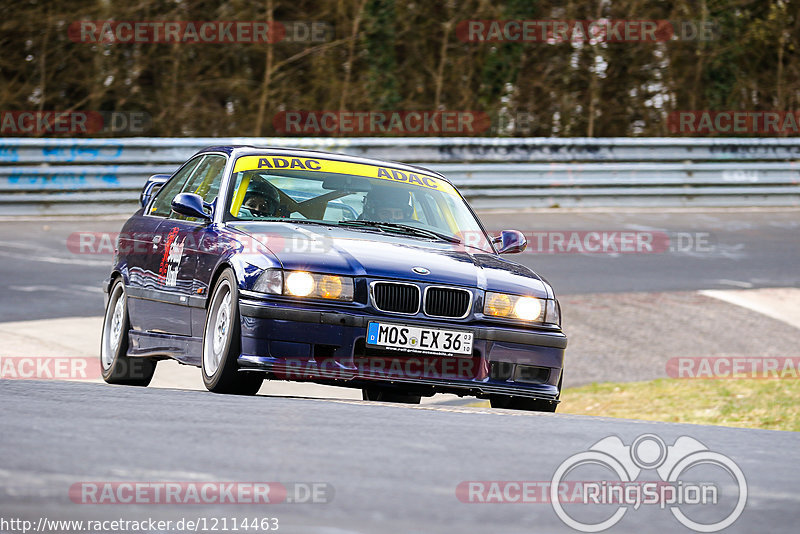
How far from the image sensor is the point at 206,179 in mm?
8422

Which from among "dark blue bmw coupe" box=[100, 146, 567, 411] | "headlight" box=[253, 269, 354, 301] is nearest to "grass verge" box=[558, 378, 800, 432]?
"dark blue bmw coupe" box=[100, 146, 567, 411]

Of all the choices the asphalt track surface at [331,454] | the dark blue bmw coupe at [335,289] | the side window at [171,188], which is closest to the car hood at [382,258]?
the dark blue bmw coupe at [335,289]

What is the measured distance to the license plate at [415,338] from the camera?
6801 millimetres

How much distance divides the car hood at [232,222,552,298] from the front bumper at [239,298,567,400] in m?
0.22

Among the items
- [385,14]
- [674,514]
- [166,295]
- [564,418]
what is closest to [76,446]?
[674,514]

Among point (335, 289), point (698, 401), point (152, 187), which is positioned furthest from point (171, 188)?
point (698, 401)

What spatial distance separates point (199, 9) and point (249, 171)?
14.4 m

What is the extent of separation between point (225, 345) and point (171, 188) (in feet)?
8.04

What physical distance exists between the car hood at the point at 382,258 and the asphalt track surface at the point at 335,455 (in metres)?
0.79

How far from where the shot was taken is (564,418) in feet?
20.7

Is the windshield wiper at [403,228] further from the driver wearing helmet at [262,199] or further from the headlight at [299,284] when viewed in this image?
the headlight at [299,284]

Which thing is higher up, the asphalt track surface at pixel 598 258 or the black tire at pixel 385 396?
the asphalt track surface at pixel 598 258

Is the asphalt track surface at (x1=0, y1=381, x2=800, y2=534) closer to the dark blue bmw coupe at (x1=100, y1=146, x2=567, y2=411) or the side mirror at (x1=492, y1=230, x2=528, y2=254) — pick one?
the dark blue bmw coupe at (x1=100, y1=146, x2=567, y2=411)

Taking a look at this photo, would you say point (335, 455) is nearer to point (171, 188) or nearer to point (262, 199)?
point (262, 199)
